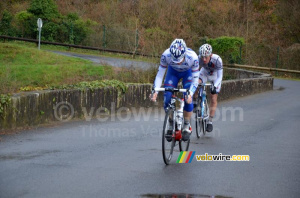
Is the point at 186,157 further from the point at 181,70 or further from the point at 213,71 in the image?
the point at 213,71

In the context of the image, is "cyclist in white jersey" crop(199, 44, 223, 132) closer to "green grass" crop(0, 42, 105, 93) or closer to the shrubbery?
"green grass" crop(0, 42, 105, 93)

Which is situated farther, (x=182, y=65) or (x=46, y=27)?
(x=46, y=27)

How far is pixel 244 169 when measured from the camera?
8484mm

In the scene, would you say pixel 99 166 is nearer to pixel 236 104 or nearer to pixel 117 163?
pixel 117 163

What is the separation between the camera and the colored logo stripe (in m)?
9.05

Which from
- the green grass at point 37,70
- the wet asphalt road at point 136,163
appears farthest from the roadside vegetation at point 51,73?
the wet asphalt road at point 136,163

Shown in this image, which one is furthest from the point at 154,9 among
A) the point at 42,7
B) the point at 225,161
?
the point at 225,161

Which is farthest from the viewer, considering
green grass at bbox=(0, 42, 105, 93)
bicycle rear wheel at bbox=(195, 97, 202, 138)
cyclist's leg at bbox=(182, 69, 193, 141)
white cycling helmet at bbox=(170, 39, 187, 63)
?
green grass at bbox=(0, 42, 105, 93)

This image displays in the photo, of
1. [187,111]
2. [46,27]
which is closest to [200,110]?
[187,111]

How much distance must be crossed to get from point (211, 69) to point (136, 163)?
4.12 metres

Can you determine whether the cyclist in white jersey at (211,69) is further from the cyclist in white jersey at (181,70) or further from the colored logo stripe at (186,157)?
the colored logo stripe at (186,157)

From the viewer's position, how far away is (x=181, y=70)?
9492mm

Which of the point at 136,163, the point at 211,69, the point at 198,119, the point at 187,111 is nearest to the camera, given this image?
the point at 136,163

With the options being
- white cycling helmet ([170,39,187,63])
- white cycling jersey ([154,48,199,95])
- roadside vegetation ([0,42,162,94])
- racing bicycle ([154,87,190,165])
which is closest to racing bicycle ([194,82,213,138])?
white cycling jersey ([154,48,199,95])
